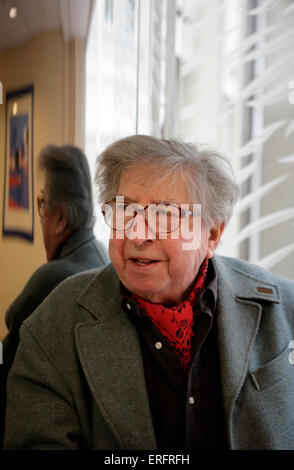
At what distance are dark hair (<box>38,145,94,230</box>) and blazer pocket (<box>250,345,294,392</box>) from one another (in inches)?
26.0

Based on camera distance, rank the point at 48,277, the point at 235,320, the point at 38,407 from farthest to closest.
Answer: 1. the point at 48,277
2. the point at 235,320
3. the point at 38,407

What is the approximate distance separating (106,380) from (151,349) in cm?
14

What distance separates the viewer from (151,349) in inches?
47.2

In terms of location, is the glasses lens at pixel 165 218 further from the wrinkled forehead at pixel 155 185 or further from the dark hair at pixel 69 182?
the dark hair at pixel 69 182

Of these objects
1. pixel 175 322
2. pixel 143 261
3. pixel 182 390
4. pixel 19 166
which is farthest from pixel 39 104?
pixel 182 390

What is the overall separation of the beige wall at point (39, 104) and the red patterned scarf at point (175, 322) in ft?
1.12

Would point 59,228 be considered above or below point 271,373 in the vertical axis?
above

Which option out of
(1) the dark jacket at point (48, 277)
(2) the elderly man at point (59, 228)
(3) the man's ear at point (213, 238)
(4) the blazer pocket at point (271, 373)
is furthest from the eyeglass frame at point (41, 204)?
(4) the blazer pocket at point (271, 373)

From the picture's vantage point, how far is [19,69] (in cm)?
129

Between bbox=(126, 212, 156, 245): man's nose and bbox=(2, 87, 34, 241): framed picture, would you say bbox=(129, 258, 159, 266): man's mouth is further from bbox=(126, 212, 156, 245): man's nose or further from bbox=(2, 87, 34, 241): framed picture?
bbox=(2, 87, 34, 241): framed picture

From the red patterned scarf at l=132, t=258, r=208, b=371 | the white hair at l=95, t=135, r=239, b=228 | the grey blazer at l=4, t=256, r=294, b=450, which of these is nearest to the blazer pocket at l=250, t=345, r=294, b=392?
the grey blazer at l=4, t=256, r=294, b=450

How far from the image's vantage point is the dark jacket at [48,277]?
130 cm

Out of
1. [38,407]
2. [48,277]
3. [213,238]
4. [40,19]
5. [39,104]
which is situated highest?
[40,19]

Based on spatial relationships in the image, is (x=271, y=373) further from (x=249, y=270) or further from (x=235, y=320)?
(x=249, y=270)
